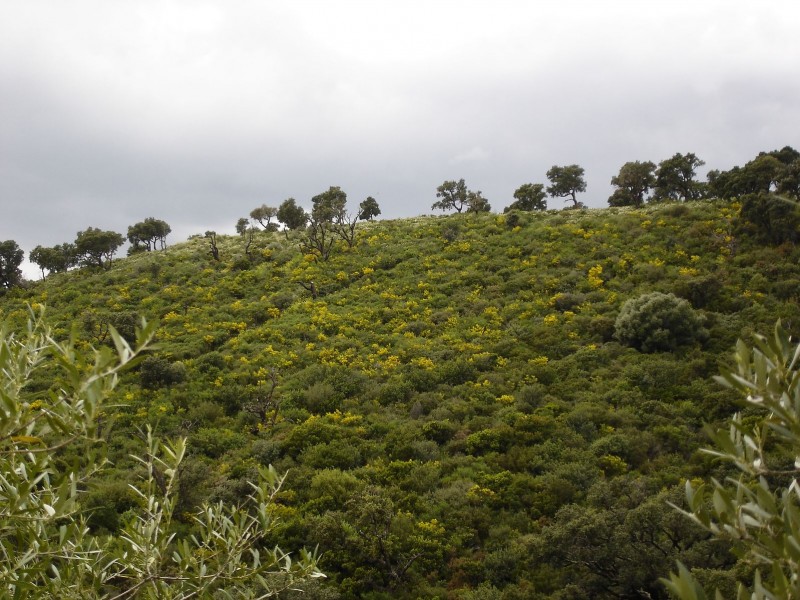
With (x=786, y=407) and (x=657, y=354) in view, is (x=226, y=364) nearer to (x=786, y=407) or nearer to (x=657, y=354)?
(x=657, y=354)

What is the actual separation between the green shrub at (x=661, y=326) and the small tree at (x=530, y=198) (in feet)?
98.2

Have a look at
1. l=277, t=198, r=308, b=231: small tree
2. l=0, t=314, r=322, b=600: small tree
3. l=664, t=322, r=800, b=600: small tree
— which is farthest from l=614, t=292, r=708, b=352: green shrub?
l=277, t=198, r=308, b=231: small tree


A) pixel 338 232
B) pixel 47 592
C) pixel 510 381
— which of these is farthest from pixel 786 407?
pixel 338 232

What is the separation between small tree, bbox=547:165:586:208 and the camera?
5494 cm

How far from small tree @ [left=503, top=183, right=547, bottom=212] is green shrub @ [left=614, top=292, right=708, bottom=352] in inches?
1179

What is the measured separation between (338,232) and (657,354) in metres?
27.4

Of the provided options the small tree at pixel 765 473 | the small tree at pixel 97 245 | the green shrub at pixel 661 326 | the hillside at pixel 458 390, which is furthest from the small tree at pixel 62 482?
the small tree at pixel 97 245

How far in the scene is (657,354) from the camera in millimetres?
21969

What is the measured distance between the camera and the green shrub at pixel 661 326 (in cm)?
2236

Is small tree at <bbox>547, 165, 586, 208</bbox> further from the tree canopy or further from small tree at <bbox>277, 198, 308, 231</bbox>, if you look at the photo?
small tree at <bbox>277, 198, 308, 231</bbox>

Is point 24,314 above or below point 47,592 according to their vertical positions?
above

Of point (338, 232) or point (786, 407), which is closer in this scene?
point (786, 407)

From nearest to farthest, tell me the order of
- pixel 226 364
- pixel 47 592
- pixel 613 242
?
pixel 47 592 → pixel 226 364 → pixel 613 242

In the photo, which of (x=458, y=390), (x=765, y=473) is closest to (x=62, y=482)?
(x=765, y=473)
